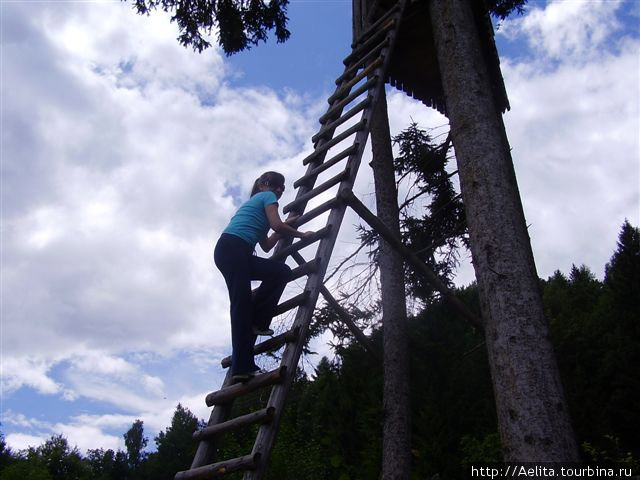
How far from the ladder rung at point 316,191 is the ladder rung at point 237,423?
186cm

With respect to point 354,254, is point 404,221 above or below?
above

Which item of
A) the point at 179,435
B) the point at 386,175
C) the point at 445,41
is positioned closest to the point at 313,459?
the point at 386,175

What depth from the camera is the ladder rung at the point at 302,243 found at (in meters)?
4.03

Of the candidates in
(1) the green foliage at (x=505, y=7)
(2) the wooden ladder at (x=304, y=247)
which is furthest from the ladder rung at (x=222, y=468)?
(1) the green foliage at (x=505, y=7)

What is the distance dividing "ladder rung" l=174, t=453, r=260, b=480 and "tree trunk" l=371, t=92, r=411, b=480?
2494 millimetres

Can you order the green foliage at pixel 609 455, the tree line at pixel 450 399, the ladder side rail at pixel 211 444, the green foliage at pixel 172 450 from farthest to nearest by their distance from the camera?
the green foliage at pixel 172 450 → the tree line at pixel 450 399 → the green foliage at pixel 609 455 → the ladder side rail at pixel 211 444

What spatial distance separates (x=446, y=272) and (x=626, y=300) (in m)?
18.4

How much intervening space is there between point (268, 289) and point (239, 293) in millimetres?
362

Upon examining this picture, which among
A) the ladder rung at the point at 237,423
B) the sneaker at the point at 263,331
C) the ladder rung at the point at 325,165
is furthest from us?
the ladder rung at the point at 325,165

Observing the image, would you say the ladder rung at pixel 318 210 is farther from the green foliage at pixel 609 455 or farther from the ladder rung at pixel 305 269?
the green foliage at pixel 609 455

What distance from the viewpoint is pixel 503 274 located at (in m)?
3.72

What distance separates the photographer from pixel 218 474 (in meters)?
3.11

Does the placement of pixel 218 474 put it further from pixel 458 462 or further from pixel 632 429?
pixel 632 429

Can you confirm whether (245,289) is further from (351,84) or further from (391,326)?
(351,84)
